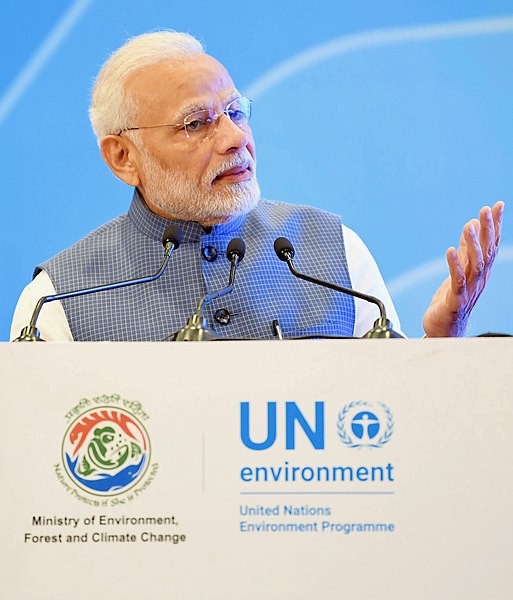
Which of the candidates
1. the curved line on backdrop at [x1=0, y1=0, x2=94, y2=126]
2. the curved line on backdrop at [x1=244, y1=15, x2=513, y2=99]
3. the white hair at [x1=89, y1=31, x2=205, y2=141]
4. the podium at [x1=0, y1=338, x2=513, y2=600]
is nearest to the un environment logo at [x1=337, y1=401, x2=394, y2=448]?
the podium at [x1=0, y1=338, x2=513, y2=600]

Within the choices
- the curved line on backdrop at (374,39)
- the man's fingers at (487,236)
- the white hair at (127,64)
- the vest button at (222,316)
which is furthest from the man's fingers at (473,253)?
the curved line on backdrop at (374,39)

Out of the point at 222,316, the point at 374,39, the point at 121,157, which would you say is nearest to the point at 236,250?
the point at 222,316

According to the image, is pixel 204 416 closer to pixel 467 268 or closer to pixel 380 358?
pixel 380 358

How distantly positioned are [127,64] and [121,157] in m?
0.24

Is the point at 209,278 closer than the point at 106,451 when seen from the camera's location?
No

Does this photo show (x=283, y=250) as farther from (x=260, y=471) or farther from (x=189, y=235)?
(x=260, y=471)

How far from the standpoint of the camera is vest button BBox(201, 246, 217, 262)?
2.40 metres

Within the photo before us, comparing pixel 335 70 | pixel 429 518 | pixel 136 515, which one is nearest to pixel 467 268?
pixel 429 518

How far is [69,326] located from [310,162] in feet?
3.76

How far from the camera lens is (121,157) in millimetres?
2623

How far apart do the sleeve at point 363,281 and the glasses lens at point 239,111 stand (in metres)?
0.36

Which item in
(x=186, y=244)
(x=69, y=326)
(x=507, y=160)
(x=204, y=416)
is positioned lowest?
(x=204, y=416)

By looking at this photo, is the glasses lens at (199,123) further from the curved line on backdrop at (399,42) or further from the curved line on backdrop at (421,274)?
the curved line on backdrop at (421,274)

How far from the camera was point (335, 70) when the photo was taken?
3148 mm
